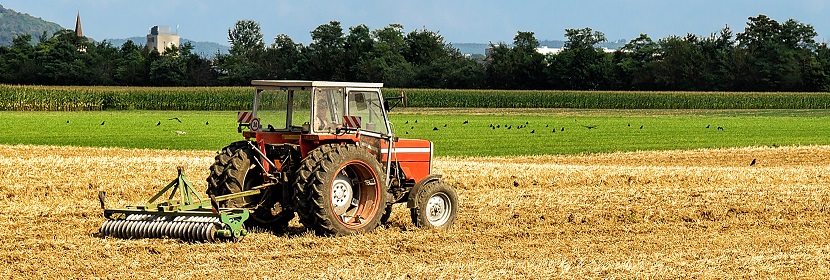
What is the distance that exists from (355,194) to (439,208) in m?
1.38

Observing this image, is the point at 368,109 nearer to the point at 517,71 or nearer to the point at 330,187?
the point at 330,187

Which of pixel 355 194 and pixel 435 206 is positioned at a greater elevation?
pixel 355 194

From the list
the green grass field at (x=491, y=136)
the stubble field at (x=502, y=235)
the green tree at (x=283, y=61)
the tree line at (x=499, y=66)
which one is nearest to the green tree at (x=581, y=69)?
the tree line at (x=499, y=66)

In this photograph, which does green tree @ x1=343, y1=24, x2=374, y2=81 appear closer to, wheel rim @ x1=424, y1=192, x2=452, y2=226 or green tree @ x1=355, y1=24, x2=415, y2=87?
green tree @ x1=355, y1=24, x2=415, y2=87

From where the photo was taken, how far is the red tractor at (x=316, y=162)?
13055 mm

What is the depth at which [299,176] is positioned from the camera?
1288 centimetres

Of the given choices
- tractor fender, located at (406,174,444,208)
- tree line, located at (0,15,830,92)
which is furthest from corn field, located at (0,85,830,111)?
tractor fender, located at (406,174,444,208)

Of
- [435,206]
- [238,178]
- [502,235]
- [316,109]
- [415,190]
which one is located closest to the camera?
[238,178]

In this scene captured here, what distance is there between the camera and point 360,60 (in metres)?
123

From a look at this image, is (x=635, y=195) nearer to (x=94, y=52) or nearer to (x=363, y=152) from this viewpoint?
(x=363, y=152)

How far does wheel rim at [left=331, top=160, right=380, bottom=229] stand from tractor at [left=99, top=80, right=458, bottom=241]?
12mm

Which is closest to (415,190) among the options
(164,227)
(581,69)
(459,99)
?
(164,227)

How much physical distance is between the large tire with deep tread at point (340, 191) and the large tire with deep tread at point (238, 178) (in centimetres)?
68

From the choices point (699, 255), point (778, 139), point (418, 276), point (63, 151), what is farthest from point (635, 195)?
point (778, 139)
